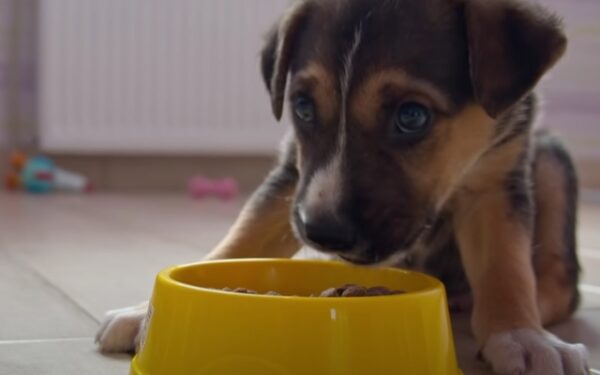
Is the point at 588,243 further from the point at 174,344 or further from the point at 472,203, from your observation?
the point at 174,344

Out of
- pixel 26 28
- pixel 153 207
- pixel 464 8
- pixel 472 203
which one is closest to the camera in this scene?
pixel 464 8

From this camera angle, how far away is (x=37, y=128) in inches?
210

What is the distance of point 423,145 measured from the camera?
1775 millimetres

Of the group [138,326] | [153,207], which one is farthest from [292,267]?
[153,207]

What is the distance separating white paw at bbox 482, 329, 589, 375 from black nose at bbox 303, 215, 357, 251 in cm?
30

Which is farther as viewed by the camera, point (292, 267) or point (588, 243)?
point (588, 243)

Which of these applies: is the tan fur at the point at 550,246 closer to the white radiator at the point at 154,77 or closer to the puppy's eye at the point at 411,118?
the puppy's eye at the point at 411,118

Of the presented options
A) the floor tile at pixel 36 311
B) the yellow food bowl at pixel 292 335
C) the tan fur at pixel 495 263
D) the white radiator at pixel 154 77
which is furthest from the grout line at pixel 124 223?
the yellow food bowl at pixel 292 335

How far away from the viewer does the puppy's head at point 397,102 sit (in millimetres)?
1643

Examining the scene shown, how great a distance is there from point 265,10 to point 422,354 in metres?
4.25

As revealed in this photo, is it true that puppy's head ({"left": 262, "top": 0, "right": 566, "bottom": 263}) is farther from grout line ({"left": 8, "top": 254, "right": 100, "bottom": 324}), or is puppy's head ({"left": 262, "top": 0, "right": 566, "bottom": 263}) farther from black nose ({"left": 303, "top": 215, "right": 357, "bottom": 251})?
grout line ({"left": 8, "top": 254, "right": 100, "bottom": 324})

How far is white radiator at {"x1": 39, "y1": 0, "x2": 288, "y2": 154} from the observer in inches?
199

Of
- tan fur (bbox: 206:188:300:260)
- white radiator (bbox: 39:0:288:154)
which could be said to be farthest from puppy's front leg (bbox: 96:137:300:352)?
white radiator (bbox: 39:0:288:154)

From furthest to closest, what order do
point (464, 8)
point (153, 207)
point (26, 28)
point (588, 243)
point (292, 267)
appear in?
1. point (26, 28)
2. point (153, 207)
3. point (588, 243)
4. point (464, 8)
5. point (292, 267)
